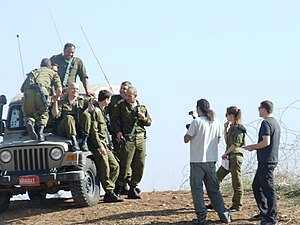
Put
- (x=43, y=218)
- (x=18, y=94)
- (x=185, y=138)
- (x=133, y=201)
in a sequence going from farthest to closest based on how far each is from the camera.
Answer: (x=18, y=94)
(x=133, y=201)
(x=43, y=218)
(x=185, y=138)

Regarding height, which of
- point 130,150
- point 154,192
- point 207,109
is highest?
point 207,109

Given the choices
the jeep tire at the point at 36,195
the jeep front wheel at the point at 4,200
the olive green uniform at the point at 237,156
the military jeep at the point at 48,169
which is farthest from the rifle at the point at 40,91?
the olive green uniform at the point at 237,156

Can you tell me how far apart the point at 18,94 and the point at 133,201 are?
3.20 metres

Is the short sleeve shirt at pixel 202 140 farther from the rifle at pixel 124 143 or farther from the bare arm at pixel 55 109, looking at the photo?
the bare arm at pixel 55 109

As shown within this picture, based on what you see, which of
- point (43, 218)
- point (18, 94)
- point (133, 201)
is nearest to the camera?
point (43, 218)

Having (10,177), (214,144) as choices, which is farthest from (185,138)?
(10,177)

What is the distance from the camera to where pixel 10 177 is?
1038 centimetres

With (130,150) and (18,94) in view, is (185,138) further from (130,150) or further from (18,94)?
(18,94)

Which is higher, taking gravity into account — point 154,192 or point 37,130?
point 37,130

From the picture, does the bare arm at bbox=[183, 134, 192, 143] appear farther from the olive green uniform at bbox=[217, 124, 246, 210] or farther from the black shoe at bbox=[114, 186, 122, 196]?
the black shoe at bbox=[114, 186, 122, 196]

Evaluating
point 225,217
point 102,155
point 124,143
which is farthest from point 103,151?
point 225,217

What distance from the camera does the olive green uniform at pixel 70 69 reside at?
11.9 metres

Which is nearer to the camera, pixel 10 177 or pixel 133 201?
pixel 10 177

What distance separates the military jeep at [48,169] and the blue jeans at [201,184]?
222cm
